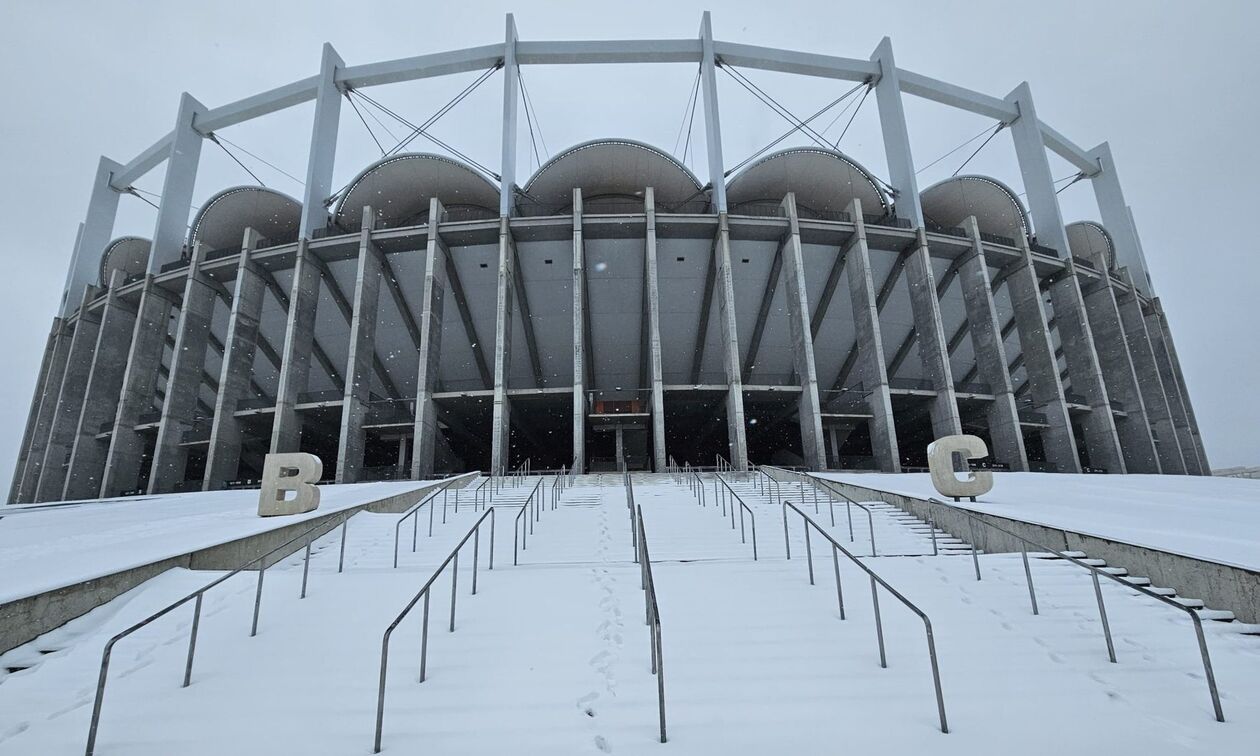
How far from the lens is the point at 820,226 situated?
78.7 feet

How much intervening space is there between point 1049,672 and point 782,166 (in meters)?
25.2

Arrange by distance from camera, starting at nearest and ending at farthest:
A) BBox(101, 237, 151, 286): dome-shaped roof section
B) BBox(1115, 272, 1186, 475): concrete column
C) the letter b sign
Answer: the letter b sign → BBox(1115, 272, 1186, 475): concrete column → BBox(101, 237, 151, 286): dome-shaped roof section

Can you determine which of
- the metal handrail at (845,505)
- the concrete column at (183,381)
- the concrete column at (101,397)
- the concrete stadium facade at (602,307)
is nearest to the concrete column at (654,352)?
the concrete stadium facade at (602,307)

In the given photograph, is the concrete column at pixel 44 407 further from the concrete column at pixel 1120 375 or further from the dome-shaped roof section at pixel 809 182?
the concrete column at pixel 1120 375

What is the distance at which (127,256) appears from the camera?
30922 millimetres

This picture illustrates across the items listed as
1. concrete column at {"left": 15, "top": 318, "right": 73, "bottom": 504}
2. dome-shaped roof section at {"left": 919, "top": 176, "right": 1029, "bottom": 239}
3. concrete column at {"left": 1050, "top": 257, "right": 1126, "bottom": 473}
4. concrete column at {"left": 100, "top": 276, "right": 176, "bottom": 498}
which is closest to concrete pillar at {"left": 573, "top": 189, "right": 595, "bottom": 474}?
dome-shaped roof section at {"left": 919, "top": 176, "right": 1029, "bottom": 239}

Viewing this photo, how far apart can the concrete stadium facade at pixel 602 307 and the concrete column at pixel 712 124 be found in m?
0.14

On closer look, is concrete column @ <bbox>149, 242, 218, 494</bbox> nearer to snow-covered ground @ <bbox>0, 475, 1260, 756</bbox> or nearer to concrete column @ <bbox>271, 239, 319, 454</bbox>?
concrete column @ <bbox>271, 239, 319, 454</bbox>

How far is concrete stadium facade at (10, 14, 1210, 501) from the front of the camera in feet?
75.3

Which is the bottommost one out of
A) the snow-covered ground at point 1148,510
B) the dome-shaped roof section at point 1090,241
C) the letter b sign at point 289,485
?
the snow-covered ground at point 1148,510

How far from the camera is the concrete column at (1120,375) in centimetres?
2503

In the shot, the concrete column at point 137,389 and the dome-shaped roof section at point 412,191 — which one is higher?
the dome-shaped roof section at point 412,191

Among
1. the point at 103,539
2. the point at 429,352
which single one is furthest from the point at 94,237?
the point at 103,539

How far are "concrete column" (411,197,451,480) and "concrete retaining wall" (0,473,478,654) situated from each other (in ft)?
42.0
